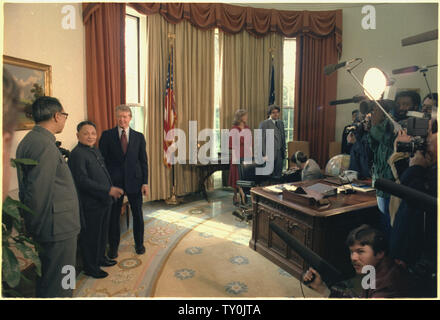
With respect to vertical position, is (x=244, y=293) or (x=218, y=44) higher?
(x=218, y=44)

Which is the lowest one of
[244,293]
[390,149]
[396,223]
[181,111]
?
[244,293]

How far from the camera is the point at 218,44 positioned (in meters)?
5.81

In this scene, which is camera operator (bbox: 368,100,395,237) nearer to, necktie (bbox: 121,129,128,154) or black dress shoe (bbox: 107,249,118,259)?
necktie (bbox: 121,129,128,154)

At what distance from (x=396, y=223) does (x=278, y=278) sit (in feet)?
4.77

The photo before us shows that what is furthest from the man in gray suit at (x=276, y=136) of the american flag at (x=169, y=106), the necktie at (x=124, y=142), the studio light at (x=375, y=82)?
the studio light at (x=375, y=82)

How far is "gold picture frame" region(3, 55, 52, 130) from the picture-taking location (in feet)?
8.77

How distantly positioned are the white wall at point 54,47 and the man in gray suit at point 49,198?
3.22 feet

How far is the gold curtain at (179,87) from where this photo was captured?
505cm

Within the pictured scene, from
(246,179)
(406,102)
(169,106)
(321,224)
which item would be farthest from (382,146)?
(169,106)

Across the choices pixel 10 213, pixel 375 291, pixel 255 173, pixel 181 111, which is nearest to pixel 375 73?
pixel 375 291

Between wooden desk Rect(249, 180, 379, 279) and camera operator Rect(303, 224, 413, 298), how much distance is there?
85 cm

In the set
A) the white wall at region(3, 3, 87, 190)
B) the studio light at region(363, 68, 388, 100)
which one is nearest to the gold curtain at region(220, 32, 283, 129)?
the white wall at region(3, 3, 87, 190)

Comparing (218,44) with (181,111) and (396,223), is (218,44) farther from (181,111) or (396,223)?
(396,223)

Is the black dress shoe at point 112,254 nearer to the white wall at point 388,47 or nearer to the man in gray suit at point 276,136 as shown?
the man in gray suit at point 276,136
